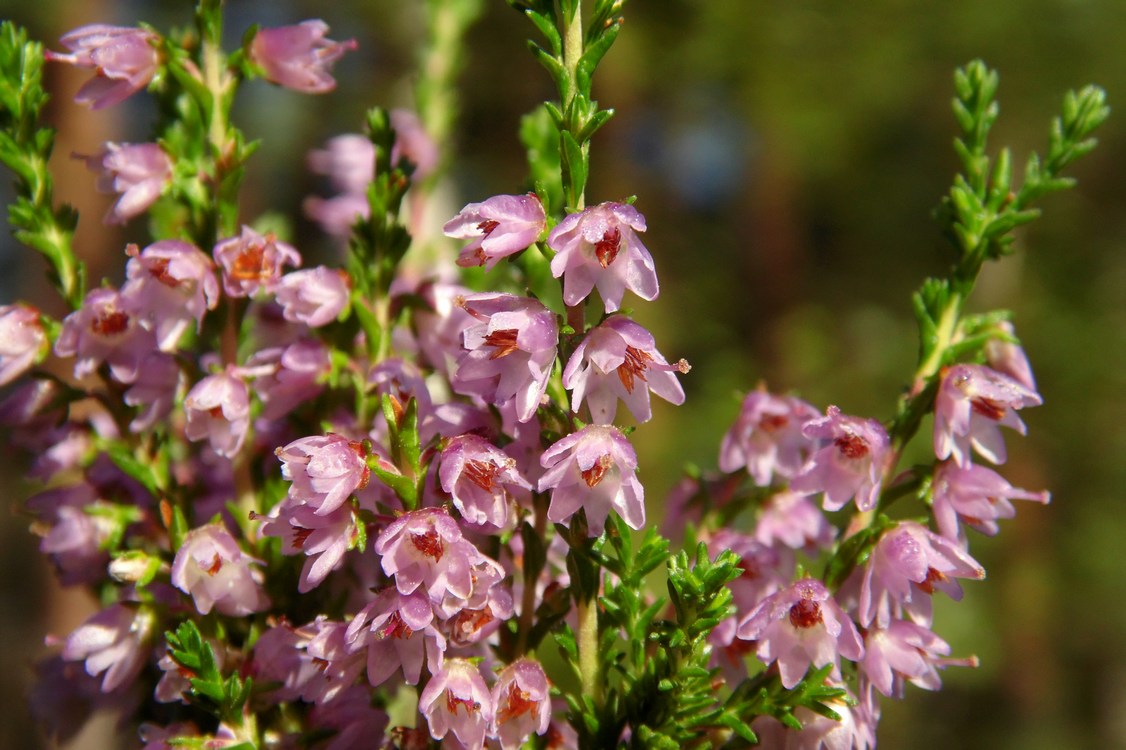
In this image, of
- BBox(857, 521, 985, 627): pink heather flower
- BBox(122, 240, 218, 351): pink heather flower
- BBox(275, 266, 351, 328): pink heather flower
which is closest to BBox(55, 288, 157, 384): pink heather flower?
BBox(122, 240, 218, 351): pink heather flower

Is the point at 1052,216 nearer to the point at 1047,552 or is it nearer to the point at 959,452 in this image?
the point at 1047,552

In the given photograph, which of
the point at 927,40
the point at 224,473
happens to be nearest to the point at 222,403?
the point at 224,473

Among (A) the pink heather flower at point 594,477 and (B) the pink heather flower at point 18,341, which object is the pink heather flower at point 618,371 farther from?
(B) the pink heather flower at point 18,341

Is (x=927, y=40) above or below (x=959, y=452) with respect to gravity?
below

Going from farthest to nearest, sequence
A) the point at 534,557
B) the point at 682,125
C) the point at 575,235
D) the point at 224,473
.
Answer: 1. the point at 682,125
2. the point at 224,473
3. the point at 534,557
4. the point at 575,235

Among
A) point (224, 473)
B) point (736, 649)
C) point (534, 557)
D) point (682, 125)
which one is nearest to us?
point (534, 557)

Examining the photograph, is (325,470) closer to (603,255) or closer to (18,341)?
(603,255)

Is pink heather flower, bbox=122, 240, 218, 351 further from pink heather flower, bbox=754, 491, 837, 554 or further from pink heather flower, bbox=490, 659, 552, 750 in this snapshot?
pink heather flower, bbox=754, 491, 837, 554

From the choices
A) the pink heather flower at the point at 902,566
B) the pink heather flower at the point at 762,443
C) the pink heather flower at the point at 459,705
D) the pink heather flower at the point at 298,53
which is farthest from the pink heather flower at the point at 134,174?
the pink heather flower at the point at 902,566
